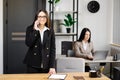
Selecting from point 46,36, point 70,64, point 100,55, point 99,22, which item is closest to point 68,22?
point 99,22

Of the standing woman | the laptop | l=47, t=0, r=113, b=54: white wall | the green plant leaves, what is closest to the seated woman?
the laptop

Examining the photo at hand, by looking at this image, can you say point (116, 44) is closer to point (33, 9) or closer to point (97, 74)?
point (33, 9)

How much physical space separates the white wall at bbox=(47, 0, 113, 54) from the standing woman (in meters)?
3.25

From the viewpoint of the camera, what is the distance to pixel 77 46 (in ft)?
16.0

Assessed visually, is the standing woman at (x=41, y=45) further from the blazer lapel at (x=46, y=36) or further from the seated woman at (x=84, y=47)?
the seated woman at (x=84, y=47)

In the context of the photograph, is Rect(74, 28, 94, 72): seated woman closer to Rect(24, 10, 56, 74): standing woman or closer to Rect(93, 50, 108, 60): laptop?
Rect(93, 50, 108, 60): laptop

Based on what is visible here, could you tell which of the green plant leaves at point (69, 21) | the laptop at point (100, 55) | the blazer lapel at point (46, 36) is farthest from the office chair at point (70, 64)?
the green plant leaves at point (69, 21)

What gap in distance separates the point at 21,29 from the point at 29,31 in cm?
317

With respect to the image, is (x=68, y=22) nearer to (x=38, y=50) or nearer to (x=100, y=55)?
(x=100, y=55)

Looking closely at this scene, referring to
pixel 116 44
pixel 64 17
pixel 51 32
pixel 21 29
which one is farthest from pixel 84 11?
pixel 51 32

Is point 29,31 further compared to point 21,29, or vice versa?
point 21,29

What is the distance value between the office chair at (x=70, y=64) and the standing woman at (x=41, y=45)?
1.80 ft

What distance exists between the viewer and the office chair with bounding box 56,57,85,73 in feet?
11.6

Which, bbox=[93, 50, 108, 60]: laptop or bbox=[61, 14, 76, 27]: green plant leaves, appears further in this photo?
bbox=[61, 14, 76, 27]: green plant leaves
